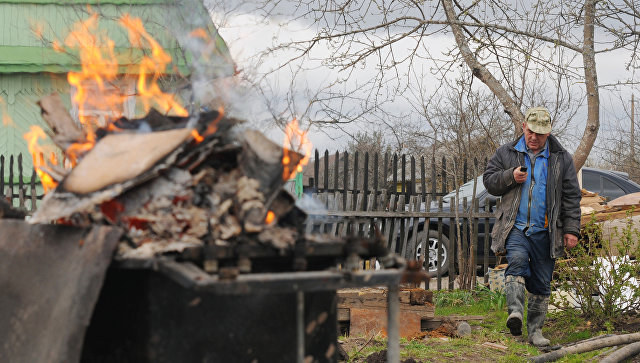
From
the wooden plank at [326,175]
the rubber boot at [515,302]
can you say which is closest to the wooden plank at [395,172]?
the wooden plank at [326,175]

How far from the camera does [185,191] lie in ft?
9.77

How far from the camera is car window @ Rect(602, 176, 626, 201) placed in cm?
1359

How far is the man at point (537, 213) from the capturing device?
20.5 feet

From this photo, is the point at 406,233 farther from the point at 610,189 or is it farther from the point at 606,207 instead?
the point at 610,189

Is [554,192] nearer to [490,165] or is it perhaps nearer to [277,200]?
[490,165]

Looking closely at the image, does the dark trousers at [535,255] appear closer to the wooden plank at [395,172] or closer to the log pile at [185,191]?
the wooden plank at [395,172]

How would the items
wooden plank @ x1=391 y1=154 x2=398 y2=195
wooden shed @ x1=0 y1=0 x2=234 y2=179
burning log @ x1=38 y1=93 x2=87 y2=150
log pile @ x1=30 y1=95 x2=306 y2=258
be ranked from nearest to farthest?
log pile @ x1=30 y1=95 x2=306 y2=258 → burning log @ x1=38 y1=93 x2=87 y2=150 → wooden plank @ x1=391 y1=154 x2=398 y2=195 → wooden shed @ x1=0 y1=0 x2=234 y2=179

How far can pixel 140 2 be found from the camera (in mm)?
10305

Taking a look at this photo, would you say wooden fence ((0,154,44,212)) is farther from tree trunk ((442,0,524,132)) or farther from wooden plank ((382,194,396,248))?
tree trunk ((442,0,524,132))

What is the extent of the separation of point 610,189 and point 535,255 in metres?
8.37

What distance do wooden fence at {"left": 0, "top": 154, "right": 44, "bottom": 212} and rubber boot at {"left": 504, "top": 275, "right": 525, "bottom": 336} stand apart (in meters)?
7.31

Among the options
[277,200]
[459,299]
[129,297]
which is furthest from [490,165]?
[129,297]

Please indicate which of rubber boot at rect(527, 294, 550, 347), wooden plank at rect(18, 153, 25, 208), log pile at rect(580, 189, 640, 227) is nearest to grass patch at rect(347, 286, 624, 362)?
rubber boot at rect(527, 294, 550, 347)

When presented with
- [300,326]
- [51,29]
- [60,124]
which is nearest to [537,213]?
[300,326]
